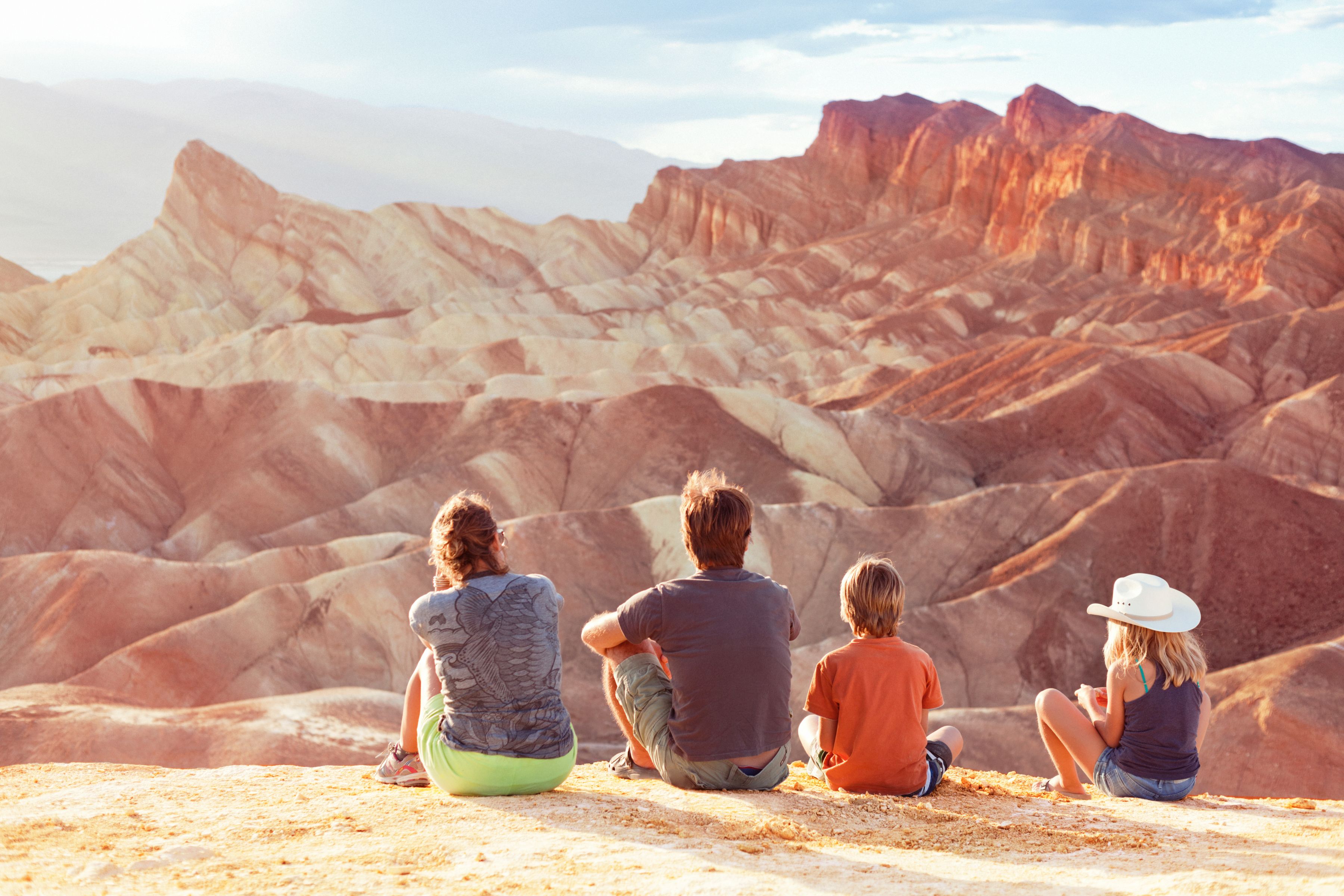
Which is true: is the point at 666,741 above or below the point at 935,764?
above

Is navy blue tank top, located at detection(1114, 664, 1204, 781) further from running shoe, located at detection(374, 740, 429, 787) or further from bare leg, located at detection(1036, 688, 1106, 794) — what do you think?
running shoe, located at detection(374, 740, 429, 787)

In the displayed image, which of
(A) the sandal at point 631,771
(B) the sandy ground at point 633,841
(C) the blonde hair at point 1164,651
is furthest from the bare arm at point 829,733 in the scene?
(C) the blonde hair at point 1164,651

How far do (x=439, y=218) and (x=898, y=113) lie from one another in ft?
150

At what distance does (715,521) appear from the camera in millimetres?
5512

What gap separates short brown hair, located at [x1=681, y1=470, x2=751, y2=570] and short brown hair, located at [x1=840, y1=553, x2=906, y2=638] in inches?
26.1

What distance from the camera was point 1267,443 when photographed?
1577 inches

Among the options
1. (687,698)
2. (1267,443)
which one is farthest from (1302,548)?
(687,698)

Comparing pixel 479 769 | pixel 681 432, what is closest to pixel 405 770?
pixel 479 769

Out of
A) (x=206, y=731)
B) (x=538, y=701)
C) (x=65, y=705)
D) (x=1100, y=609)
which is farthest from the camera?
(x=65, y=705)

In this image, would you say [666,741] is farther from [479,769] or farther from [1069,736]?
[1069,736]

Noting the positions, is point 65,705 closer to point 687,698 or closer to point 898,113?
point 687,698

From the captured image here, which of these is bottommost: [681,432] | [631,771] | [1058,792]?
[1058,792]

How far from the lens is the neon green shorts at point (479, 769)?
570 cm

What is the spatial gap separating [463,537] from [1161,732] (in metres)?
Result: 4.18
